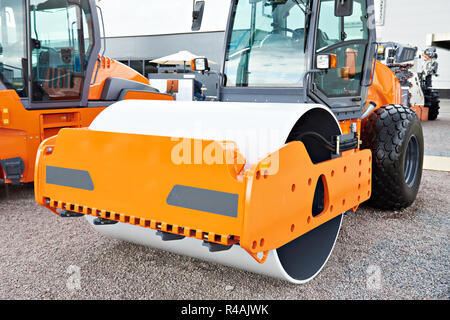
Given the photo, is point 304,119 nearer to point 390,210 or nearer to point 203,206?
point 203,206

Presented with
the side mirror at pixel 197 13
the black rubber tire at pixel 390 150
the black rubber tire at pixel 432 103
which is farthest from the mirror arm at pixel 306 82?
the black rubber tire at pixel 432 103

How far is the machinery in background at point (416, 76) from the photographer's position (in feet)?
39.9

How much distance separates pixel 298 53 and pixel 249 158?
5.41 ft

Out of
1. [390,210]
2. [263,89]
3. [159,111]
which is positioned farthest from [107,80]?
[390,210]

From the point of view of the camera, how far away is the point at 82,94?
573 centimetres

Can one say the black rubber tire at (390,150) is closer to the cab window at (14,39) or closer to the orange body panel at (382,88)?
the orange body panel at (382,88)

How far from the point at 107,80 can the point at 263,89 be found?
Answer: 3355 mm

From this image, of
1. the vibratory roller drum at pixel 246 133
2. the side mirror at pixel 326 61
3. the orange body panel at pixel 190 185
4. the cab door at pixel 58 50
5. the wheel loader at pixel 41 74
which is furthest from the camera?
the cab door at pixel 58 50

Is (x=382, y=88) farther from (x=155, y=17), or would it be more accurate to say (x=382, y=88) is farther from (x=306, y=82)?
(x=155, y=17)

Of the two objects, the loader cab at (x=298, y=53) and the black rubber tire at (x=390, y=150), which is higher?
the loader cab at (x=298, y=53)

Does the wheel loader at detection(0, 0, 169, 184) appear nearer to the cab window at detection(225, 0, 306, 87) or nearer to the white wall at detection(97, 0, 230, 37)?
the cab window at detection(225, 0, 306, 87)

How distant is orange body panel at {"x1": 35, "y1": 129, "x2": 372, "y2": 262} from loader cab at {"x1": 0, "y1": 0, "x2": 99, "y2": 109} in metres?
2.75

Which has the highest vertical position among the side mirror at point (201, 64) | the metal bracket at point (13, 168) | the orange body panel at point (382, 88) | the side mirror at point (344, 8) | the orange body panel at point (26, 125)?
the side mirror at point (344, 8)

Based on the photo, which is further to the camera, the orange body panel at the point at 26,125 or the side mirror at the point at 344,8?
the orange body panel at the point at 26,125
